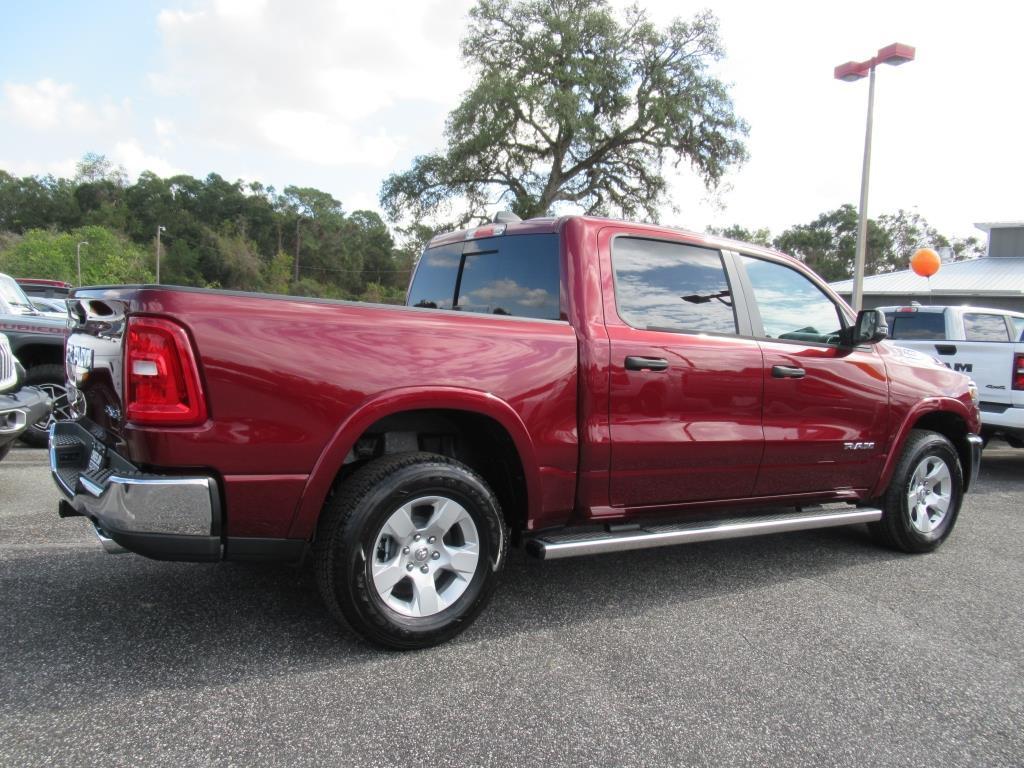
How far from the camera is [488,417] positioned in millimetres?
3012

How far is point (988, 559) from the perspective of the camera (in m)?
4.47

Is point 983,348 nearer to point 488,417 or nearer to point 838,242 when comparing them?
point 488,417

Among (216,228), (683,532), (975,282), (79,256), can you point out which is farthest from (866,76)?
(216,228)

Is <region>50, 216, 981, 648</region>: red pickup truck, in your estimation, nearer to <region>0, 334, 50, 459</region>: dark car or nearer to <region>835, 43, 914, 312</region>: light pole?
<region>0, 334, 50, 459</region>: dark car

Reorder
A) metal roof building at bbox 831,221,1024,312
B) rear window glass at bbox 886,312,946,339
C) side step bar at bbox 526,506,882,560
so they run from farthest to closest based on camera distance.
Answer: metal roof building at bbox 831,221,1024,312 → rear window glass at bbox 886,312,946,339 → side step bar at bbox 526,506,882,560

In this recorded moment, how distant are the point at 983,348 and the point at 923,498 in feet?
12.2

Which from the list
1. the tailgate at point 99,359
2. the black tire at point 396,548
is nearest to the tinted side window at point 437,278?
the black tire at point 396,548

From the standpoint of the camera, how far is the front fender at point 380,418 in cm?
264

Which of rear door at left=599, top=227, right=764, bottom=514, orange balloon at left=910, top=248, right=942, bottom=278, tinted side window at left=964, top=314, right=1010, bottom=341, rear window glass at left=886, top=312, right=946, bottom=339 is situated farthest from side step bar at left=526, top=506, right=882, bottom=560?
orange balloon at left=910, top=248, right=942, bottom=278

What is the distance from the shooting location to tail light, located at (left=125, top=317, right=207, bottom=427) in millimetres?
2404

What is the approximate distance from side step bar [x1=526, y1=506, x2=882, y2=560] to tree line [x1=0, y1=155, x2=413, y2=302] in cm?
7135

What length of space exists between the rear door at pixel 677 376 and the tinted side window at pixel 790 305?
0.20 metres

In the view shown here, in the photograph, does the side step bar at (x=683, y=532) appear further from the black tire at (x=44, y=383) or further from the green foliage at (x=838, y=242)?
the green foliage at (x=838, y=242)

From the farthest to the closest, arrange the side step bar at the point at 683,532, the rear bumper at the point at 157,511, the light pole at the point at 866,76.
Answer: the light pole at the point at 866,76, the side step bar at the point at 683,532, the rear bumper at the point at 157,511
